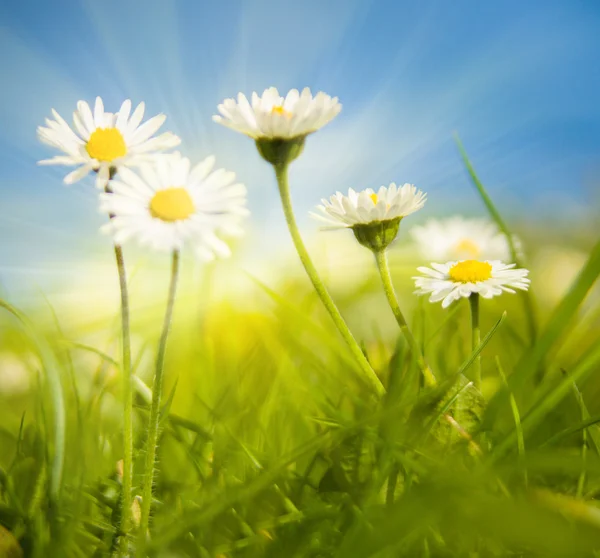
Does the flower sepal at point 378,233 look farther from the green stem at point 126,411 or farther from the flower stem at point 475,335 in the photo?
the green stem at point 126,411

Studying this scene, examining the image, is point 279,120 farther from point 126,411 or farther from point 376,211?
point 126,411

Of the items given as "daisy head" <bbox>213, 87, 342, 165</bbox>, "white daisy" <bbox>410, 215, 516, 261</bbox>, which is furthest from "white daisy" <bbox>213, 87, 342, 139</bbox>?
"white daisy" <bbox>410, 215, 516, 261</bbox>

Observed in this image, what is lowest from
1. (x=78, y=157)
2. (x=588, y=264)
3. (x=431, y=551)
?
(x=431, y=551)

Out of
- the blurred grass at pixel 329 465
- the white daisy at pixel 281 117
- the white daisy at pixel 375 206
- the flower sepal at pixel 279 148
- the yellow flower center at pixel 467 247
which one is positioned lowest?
the blurred grass at pixel 329 465

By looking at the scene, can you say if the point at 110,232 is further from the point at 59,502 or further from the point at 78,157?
the point at 59,502

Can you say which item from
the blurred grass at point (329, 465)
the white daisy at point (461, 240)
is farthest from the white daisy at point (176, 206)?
the white daisy at point (461, 240)

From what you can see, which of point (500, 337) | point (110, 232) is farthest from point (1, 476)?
point (500, 337)
